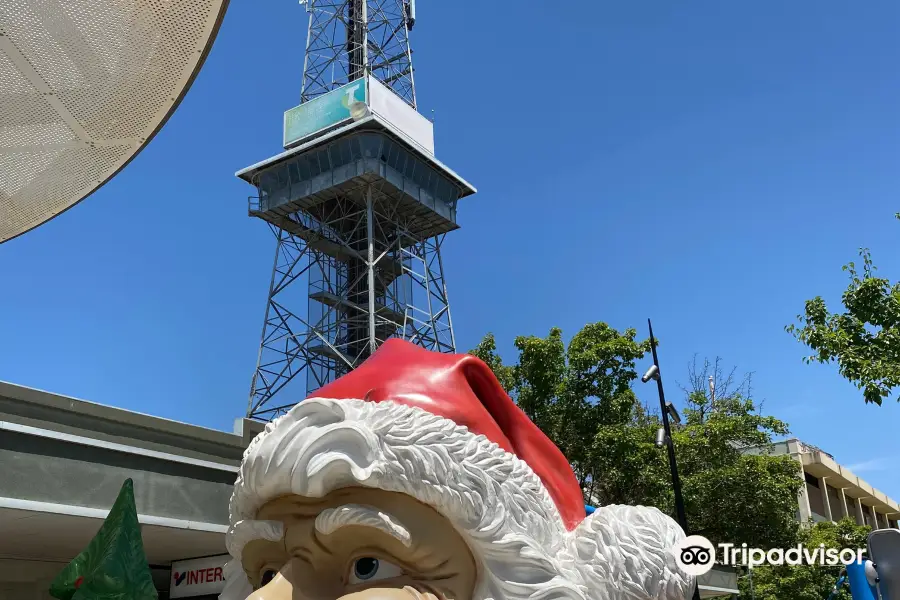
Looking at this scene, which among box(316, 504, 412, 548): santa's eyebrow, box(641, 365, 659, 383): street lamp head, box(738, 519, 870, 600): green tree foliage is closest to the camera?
box(316, 504, 412, 548): santa's eyebrow

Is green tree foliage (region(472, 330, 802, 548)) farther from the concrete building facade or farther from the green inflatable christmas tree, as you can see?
the concrete building facade

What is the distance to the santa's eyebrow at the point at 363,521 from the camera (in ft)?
6.83

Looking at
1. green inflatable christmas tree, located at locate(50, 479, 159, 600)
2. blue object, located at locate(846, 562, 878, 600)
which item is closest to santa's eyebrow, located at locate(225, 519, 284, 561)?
green inflatable christmas tree, located at locate(50, 479, 159, 600)

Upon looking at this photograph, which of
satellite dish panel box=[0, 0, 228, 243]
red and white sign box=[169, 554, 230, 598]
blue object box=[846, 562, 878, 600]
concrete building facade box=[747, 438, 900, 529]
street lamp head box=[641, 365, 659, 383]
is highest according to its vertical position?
concrete building facade box=[747, 438, 900, 529]

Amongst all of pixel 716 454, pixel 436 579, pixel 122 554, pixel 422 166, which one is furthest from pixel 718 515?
pixel 422 166

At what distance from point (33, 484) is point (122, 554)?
133 inches

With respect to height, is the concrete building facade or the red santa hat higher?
the concrete building facade

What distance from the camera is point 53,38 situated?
101 inches

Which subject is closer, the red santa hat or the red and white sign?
the red santa hat

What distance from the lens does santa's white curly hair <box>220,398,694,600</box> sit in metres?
2.14

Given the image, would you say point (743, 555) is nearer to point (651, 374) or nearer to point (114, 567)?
point (114, 567)

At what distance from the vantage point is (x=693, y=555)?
240cm

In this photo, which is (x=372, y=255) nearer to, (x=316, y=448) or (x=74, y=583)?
(x=74, y=583)

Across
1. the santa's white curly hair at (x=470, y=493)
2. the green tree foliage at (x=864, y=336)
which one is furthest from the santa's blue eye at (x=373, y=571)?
the green tree foliage at (x=864, y=336)
